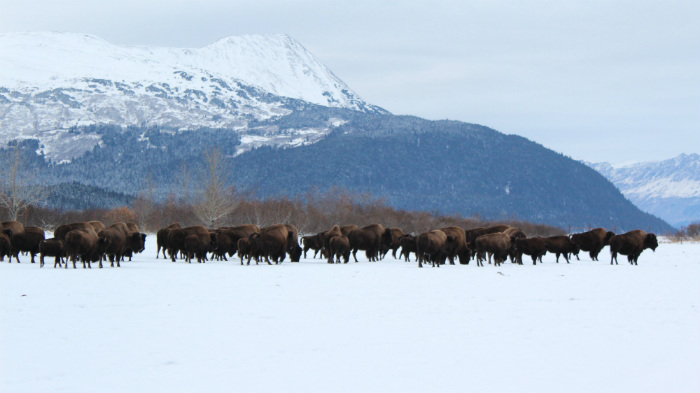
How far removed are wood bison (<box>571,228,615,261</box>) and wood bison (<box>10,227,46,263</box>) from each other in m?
24.5

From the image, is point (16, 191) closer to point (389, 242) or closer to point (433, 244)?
point (389, 242)

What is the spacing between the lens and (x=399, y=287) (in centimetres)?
1912

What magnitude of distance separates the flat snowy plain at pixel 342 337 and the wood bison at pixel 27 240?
8217 mm

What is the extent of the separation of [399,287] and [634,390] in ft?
34.1

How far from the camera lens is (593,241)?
34.8 meters

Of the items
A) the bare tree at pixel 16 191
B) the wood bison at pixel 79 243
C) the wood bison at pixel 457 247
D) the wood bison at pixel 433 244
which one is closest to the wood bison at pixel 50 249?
the wood bison at pixel 79 243

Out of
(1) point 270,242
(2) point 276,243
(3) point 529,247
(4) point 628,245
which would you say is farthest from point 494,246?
(1) point 270,242

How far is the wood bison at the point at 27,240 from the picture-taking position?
2717 centimetres

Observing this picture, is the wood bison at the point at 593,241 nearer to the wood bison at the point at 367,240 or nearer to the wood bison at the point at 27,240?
the wood bison at the point at 367,240

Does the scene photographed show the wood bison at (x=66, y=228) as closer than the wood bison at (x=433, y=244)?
Yes

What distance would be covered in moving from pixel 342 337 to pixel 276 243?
17.1 metres

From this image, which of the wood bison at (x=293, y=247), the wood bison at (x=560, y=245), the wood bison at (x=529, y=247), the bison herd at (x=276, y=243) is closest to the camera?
the bison herd at (x=276, y=243)

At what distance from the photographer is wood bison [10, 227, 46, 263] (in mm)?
27175

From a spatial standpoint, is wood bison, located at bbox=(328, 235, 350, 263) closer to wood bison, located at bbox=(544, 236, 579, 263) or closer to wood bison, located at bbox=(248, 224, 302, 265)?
wood bison, located at bbox=(248, 224, 302, 265)
